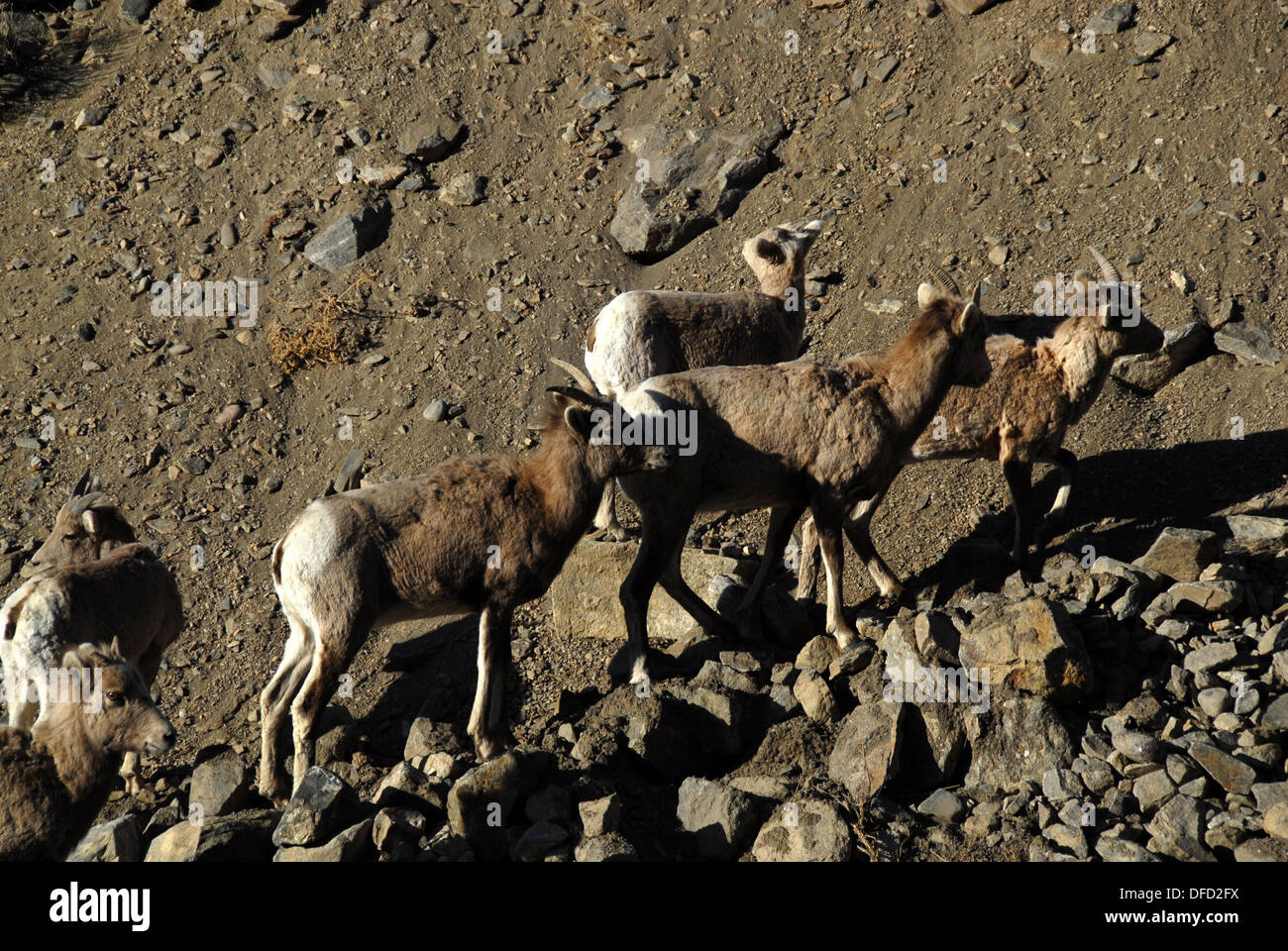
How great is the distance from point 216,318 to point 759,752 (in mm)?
10699

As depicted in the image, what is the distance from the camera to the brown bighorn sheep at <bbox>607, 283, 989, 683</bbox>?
10273 mm

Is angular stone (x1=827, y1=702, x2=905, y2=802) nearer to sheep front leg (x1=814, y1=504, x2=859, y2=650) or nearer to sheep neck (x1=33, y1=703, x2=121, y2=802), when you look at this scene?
sheep front leg (x1=814, y1=504, x2=859, y2=650)

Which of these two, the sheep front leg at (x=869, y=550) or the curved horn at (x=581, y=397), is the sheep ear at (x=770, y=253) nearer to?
the sheep front leg at (x=869, y=550)

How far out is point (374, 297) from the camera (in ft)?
54.5

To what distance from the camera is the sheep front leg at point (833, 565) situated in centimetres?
1048

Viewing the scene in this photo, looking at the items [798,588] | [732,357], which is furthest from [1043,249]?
[798,588]

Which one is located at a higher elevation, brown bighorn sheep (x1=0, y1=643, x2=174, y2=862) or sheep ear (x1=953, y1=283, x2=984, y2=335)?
sheep ear (x1=953, y1=283, x2=984, y2=335)

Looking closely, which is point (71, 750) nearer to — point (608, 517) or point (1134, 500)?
point (608, 517)

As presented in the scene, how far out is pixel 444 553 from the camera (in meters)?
9.30

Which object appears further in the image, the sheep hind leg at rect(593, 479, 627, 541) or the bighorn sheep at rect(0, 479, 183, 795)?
the sheep hind leg at rect(593, 479, 627, 541)

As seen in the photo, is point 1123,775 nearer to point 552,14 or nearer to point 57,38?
point 552,14

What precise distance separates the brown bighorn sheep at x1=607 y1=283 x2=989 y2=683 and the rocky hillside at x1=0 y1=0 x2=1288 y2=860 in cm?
64

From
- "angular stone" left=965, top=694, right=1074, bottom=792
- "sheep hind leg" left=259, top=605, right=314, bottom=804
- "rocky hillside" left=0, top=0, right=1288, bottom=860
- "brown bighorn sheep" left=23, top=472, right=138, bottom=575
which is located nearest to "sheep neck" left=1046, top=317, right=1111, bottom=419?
"rocky hillside" left=0, top=0, right=1288, bottom=860

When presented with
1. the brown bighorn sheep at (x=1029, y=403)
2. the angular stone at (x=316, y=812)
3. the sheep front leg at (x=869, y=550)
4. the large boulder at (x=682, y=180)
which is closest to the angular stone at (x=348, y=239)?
the large boulder at (x=682, y=180)
